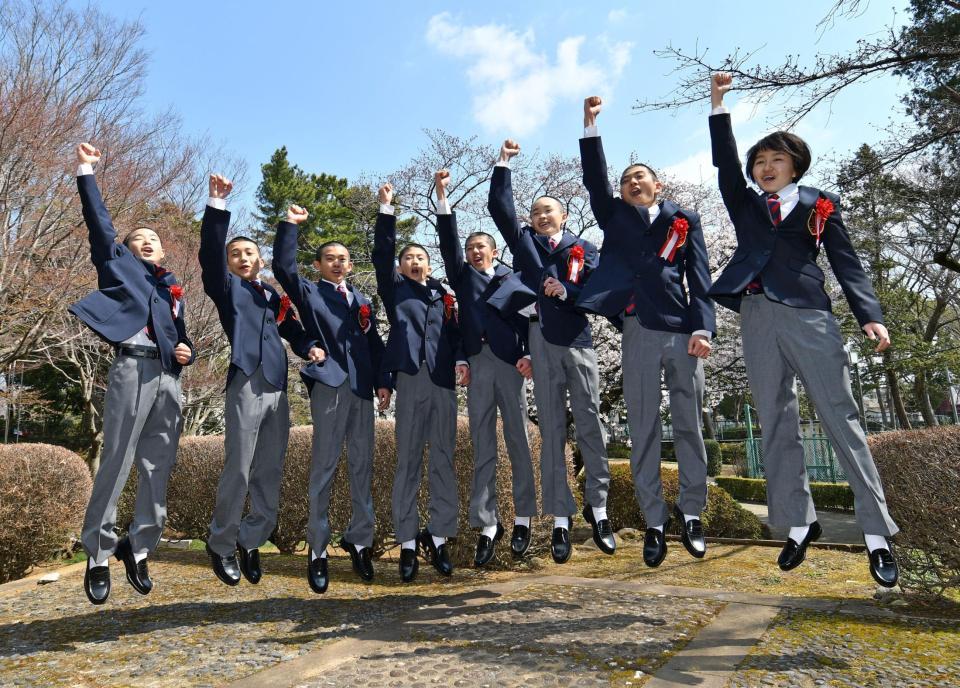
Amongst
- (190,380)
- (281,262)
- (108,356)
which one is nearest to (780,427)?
(281,262)

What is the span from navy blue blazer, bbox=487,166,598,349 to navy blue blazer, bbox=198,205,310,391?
1.63m

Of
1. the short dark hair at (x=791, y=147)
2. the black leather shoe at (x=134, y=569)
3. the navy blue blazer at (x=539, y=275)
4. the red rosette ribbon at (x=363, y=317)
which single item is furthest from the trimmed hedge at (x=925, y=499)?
the black leather shoe at (x=134, y=569)

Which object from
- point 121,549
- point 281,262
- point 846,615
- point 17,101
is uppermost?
point 17,101

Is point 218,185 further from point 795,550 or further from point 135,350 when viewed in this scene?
point 795,550

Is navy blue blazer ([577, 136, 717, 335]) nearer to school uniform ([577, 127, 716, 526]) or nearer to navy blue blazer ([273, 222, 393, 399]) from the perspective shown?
school uniform ([577, 127, 716, 526])

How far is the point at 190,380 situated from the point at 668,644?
11.9 m

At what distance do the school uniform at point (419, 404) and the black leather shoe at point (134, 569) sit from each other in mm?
1725

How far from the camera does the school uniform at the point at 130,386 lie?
4078 mm

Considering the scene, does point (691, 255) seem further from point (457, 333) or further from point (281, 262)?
point (281, 262)

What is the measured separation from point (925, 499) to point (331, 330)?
15.6 ft

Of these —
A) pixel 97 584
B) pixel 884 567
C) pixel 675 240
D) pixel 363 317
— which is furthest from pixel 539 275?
pixel 97 584

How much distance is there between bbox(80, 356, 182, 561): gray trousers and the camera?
13.4 feet

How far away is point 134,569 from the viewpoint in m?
4.17

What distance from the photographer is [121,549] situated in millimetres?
4250
